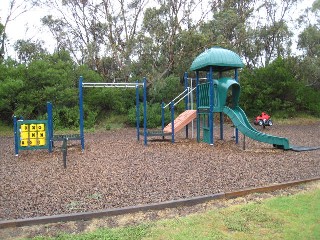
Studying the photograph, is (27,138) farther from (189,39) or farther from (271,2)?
(271,2)

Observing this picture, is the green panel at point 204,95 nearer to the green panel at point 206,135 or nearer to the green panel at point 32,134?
the green panel at point 206,135

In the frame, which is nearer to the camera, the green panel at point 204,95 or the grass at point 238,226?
the grass at point 238,226

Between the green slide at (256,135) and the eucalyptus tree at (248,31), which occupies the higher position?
the eucalyptus tree at (248,31)

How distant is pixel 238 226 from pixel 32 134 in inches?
313

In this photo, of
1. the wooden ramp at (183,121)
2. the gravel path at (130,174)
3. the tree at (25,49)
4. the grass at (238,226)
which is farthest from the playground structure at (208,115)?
the tree at (25,49)

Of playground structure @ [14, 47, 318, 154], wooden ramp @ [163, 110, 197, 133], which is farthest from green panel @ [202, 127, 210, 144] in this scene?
wooden ramp @ [163, 110, 197, 133]

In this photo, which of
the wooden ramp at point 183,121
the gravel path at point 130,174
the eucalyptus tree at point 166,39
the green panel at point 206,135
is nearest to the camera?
the gravel path at point 130,174

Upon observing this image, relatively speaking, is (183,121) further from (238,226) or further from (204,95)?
(238,226)

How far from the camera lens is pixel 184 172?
6.86 meters

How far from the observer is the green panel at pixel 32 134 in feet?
32.2

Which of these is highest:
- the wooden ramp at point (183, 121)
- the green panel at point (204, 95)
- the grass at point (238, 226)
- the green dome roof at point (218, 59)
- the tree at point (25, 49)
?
the tree at point (25, 49)

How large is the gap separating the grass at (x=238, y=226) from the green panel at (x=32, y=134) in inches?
271

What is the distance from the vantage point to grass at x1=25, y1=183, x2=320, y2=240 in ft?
11.6

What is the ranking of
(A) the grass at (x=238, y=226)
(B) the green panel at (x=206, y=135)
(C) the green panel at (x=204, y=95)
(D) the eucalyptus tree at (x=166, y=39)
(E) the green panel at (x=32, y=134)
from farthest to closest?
(D) the eucalyptus tree at (x=166, y=39) → (B) the green panel at (x=206, y=135) → (C) the green panel at (x=204, y=95) → (E) the green panel at (x=32, y=134) → (A) the grass at (x=238, y=226)
